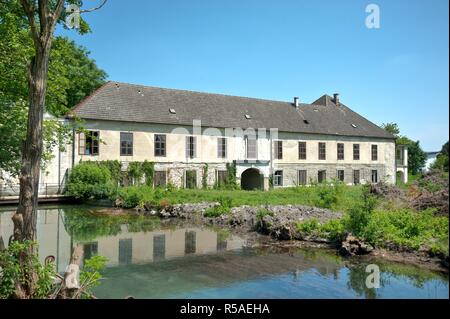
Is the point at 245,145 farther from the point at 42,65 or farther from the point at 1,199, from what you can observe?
the point at 42,65

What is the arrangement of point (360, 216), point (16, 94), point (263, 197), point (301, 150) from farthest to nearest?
1. point (301, 150)
2. point (263, 197)
3. point (16, 94)
4. point (360, 216)

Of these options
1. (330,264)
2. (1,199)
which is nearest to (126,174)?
(1,199)

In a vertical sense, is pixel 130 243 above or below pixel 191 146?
below

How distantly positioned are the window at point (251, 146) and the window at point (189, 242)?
61.1 feet

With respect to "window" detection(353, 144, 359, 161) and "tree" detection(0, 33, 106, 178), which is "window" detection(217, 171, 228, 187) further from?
"tree" detection(0, 33, 106, 178)

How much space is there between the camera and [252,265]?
9.49 m

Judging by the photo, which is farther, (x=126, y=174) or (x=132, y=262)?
(x=126, y=174)

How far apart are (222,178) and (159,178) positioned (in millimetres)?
5166

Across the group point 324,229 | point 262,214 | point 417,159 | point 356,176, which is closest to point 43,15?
point 324,229

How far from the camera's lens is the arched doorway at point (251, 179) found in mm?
32888

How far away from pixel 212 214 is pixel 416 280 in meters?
10.0

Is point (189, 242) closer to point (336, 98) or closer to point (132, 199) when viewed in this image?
point (132, 199)

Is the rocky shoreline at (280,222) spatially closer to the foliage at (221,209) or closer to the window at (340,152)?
the foliage at (221,209)

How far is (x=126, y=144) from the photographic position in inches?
1081
